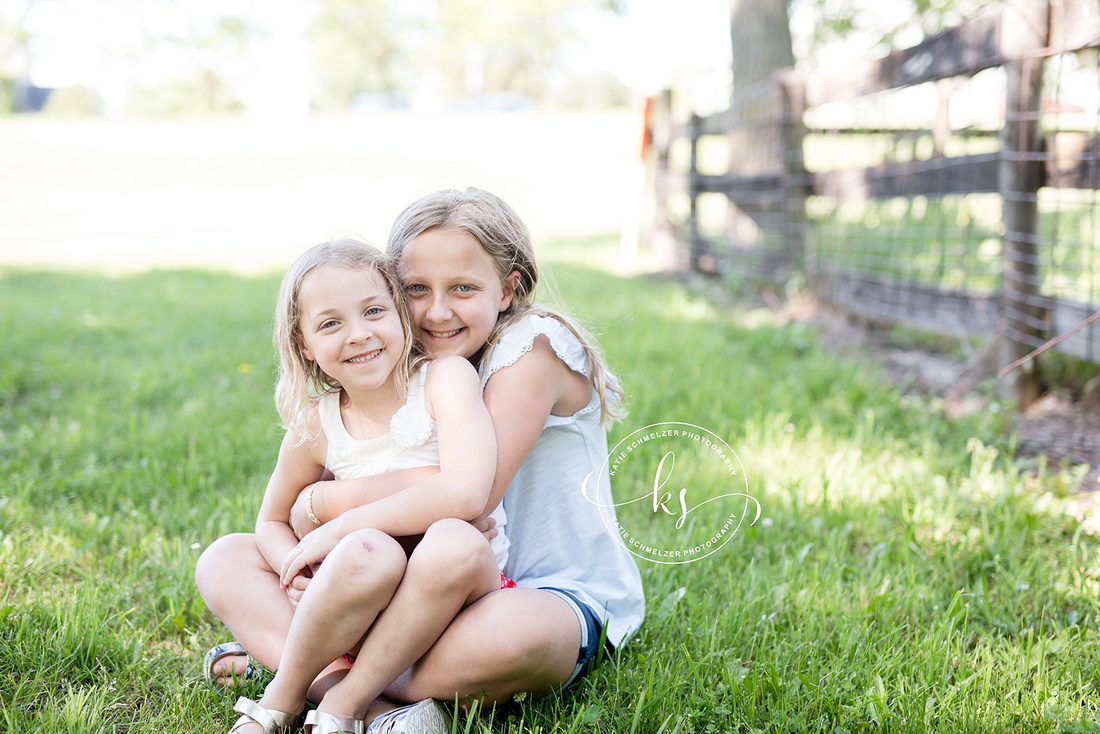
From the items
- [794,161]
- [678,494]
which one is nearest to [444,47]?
[794,161]

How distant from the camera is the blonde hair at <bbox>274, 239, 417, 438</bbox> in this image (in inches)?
66.6

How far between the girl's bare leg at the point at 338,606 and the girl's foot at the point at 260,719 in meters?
0.01

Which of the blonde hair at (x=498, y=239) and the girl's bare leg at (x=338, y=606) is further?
the blonde hair at (x=498, y=239)

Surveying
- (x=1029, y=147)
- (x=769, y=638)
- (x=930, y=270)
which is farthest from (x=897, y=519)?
(x=930, y=270)

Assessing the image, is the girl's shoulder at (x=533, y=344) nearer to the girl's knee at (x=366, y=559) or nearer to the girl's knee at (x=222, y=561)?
the girl's knee at (x=366, y=559)

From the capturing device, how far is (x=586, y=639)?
167 cm

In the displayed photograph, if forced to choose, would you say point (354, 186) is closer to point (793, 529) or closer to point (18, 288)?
point (18, 288)

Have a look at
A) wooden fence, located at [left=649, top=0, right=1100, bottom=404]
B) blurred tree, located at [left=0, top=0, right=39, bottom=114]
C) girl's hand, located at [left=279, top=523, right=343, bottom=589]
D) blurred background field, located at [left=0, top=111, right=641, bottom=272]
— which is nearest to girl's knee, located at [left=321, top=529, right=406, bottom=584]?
girl's hand, located at [left=279, top=523, right=343, bottom=589]

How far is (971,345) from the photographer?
13.3 feet

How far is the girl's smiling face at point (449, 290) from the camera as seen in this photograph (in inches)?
68.6

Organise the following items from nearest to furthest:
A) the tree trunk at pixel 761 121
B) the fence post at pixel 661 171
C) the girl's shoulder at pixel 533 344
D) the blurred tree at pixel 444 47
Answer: the girl's shoulder at pixel 533 344 → the tree trunk at pixel 761 121 → the fence post at pixel 661 171 → the blurred tree at pixel 444 47

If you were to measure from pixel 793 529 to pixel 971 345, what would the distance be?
7.33ft

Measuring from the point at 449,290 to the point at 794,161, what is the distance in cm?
397

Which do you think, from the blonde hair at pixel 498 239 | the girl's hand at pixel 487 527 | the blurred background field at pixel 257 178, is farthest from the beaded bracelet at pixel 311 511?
the blurred background field at pixel 257 178
